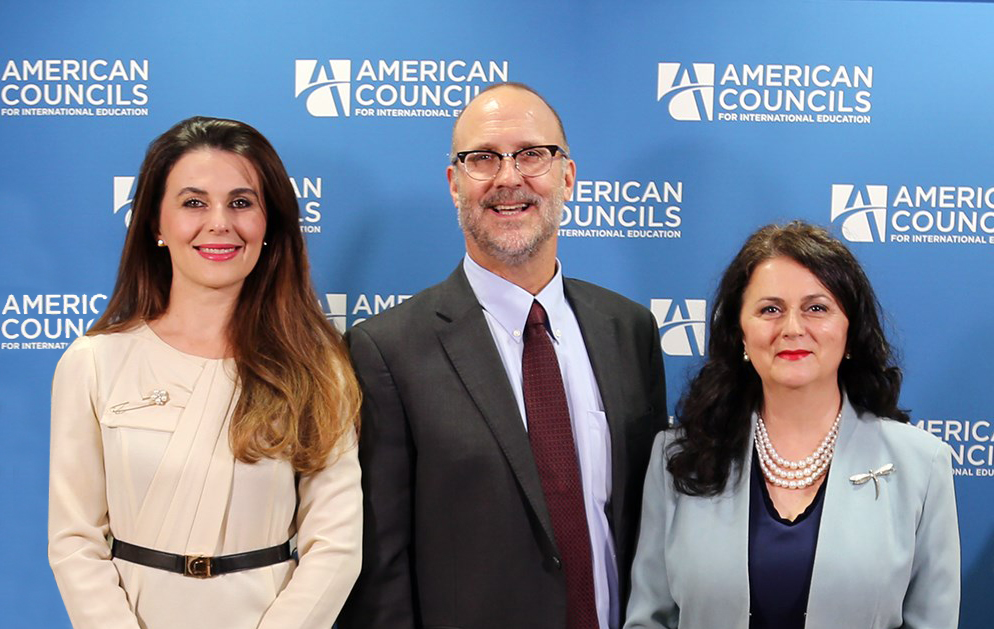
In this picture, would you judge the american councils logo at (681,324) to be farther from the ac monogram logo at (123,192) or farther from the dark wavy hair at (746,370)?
the ac monogram logo at (123,192)

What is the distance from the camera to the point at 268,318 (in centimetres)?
233

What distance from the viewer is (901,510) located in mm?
2113

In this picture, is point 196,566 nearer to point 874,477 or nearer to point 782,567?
point 782,567

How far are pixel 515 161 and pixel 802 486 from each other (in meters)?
1.06

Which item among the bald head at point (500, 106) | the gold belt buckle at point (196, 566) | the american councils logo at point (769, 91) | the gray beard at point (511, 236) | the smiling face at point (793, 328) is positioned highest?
the american councils logo at point (769, 91)

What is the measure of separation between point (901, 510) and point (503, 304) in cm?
106

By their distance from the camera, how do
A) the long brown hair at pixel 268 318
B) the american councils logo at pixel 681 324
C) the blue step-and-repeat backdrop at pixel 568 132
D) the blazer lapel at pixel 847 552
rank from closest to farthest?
the blazer lapel at pixel 847 552 → the long brown hair at pixel 268 318 → the blue step-and-repeat backdrop at pixel 568 132 → the american councils logo at pixel 681 324

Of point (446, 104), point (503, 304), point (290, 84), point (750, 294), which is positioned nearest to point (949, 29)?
point (750, 294)

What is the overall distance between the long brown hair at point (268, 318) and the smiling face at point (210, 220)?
1.4 inches

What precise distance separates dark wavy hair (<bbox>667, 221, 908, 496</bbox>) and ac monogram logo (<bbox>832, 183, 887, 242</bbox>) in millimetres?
849

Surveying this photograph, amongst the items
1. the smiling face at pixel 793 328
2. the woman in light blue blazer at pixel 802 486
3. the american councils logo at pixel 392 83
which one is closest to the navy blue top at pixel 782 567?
the woman in light blue blazer at pixel 802 486

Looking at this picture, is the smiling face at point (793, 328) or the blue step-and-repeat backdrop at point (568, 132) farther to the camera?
the blue step-and-repeat backdrop at point (568, 132)

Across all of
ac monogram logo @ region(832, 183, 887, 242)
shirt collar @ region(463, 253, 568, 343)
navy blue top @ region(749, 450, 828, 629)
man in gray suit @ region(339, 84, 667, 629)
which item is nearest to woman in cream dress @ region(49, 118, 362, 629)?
man in gray suit @ region(339, 84, 667, 629)

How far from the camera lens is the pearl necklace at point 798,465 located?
2158 mm
